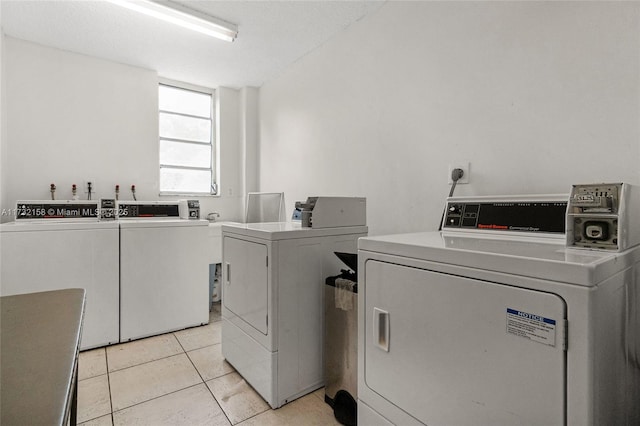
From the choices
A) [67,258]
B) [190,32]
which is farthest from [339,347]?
[190,32]

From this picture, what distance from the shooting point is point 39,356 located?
0.66 meters

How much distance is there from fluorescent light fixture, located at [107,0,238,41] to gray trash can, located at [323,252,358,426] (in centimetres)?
219

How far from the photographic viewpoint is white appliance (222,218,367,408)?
174 centimetres

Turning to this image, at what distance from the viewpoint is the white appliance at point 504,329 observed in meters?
0.73

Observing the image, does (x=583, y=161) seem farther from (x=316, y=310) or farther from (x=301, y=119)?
(x=301, y=119)

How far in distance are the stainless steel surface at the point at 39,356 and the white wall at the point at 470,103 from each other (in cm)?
183

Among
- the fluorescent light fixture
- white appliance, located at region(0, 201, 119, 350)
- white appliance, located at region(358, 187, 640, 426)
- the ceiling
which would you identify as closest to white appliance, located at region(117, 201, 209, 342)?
white appliance, located at region(0, 201, 119, 350)

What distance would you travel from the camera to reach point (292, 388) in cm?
181

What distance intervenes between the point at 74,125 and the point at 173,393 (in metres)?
2.83

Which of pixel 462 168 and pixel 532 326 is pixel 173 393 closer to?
pixel 532 326

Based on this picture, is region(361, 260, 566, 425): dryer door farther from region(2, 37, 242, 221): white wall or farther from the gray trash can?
region(2, 37, 242, 221): white wall

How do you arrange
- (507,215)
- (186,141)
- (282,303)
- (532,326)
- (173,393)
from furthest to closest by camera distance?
(186,141)
(173,393)
(282,303)
(507,215)
(532,326)

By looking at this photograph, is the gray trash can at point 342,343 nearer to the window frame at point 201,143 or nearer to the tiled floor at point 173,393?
the tiled floor at point 173,393

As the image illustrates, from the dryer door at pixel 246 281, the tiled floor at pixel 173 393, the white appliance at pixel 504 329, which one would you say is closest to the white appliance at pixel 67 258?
the tiled floor at pixel 173 393
